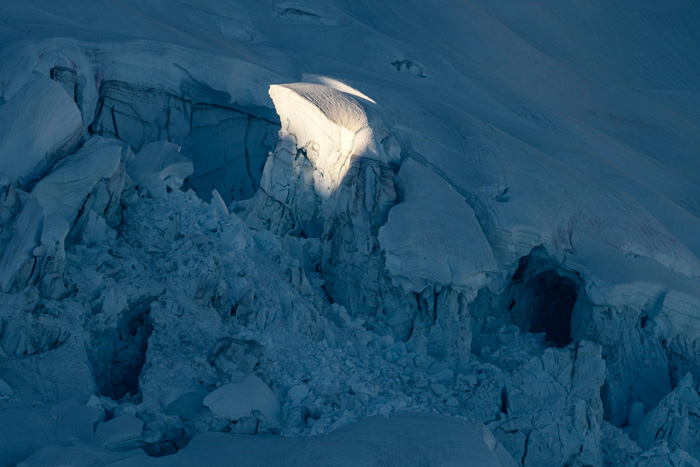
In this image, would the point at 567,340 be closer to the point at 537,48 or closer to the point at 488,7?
the point at 537,48

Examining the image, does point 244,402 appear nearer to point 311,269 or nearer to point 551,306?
point 311,269

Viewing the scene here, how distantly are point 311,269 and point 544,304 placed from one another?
1.88 meters

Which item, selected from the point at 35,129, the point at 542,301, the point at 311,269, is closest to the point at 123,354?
the point at 35,129

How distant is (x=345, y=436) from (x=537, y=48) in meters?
8.75

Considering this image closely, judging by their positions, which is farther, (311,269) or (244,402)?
(311,269)

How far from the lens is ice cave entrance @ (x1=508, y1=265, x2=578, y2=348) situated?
21.3 feet

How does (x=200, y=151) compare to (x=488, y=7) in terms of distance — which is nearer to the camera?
(x=200, y=151)

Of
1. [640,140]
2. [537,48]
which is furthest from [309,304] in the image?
[537,48]

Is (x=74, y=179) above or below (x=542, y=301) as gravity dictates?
above

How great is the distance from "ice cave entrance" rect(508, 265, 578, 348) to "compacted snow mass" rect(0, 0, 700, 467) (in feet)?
0.06

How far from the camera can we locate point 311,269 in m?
6.40

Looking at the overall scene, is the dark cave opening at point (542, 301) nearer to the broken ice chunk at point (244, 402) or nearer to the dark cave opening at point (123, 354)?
the broken ice chunk at point (244, 402)

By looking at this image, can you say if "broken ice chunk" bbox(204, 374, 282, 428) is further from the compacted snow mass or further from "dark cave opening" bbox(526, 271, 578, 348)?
"dark cave opening" bbox(526, 271, 578, 348)

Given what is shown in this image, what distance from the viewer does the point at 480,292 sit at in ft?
20.8
